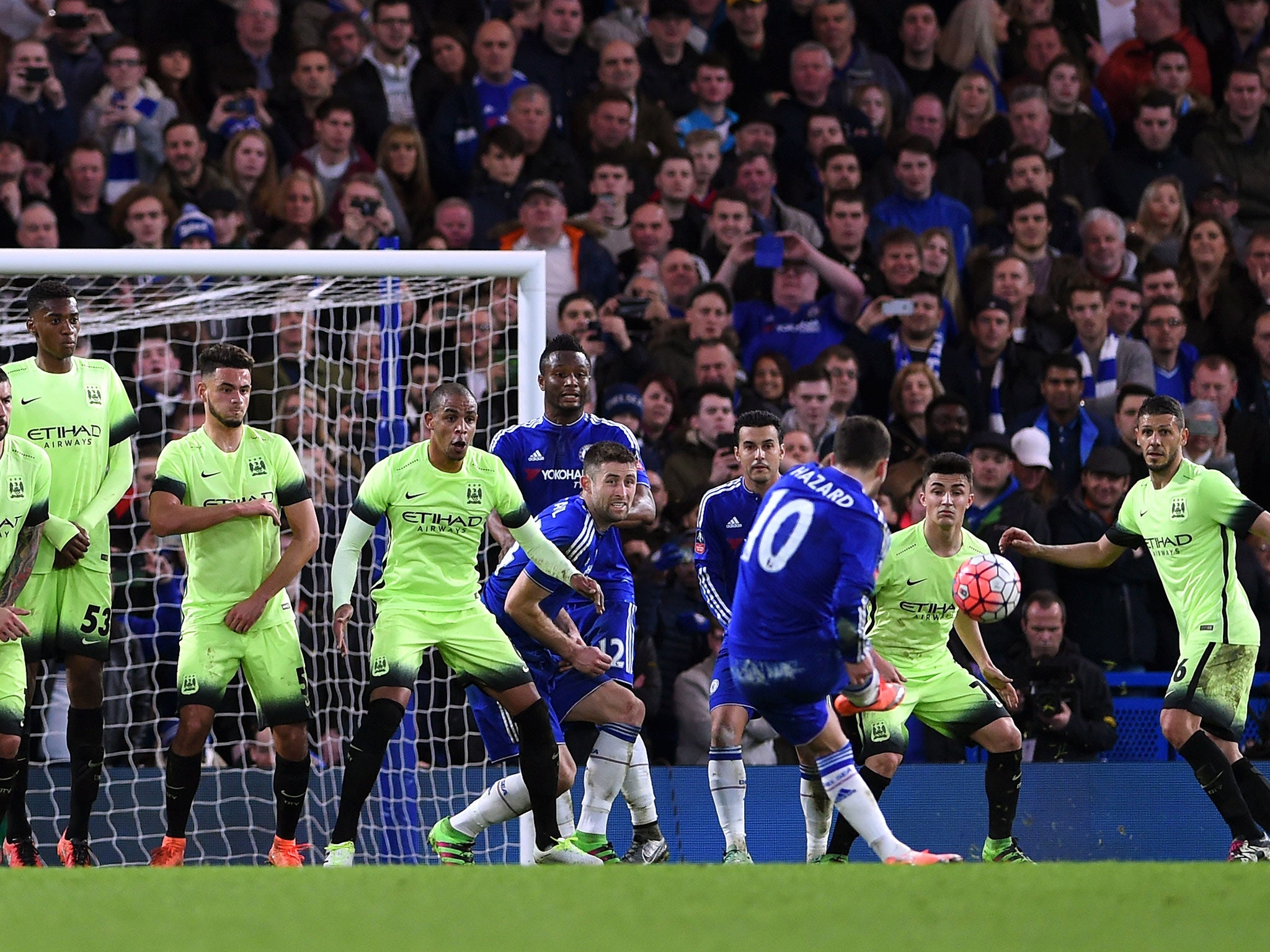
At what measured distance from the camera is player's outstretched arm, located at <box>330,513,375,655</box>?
24.2ft

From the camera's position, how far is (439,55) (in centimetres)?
1212

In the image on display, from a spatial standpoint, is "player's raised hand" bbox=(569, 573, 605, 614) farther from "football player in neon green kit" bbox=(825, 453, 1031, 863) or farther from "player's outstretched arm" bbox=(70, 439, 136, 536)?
"player's outstretched arm" bbox=(70, 439, 136, 536)

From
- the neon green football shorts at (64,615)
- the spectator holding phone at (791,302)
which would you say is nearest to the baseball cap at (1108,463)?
the spectator holding phone at (791,302)

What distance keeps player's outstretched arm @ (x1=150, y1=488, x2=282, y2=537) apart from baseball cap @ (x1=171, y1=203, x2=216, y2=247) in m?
3.60

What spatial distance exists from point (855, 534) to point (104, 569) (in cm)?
341

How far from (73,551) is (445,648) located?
1.61m

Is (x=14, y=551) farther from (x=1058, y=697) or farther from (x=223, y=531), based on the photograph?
(x=1058, y=697)

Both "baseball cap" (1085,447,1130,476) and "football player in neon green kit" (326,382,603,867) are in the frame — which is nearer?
"football player in neon green kit" (326,382,603,867)

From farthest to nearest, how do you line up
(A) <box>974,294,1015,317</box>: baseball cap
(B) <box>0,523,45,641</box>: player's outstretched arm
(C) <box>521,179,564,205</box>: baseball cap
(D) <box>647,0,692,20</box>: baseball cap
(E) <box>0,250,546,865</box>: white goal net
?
(D) <box>647,0,692,20</box>: baseball cap, (A) <box>974,294,1015,317</box>: baseball cap, (C) <box>521,179,564,205</box>: baseball cap, (E) <box>0,250,546,865</box>: white goal net, (B) <box>0,523,45,641</box>: player's outstretched arm

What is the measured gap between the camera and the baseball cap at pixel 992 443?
32.9 ft

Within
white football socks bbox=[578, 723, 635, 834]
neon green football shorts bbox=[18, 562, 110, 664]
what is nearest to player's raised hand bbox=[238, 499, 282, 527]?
neon green football shorts bbox=[18, 562, 110, 664]

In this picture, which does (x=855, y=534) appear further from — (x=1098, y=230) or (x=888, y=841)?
(x=1098, y=230)

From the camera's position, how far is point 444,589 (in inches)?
294

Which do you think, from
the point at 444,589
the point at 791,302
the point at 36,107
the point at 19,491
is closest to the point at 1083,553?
the point at 444,589
